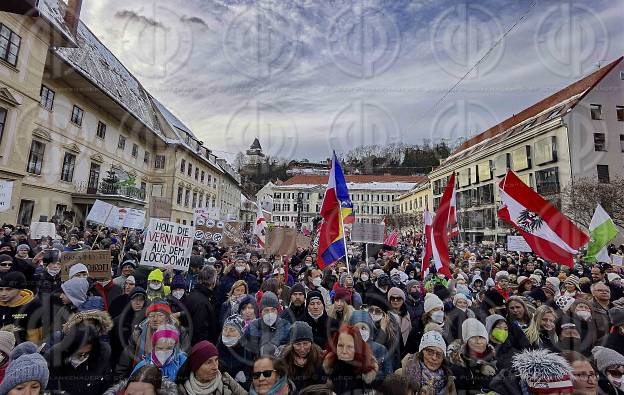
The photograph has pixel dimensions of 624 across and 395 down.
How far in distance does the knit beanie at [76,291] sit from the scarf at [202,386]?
2474 mm


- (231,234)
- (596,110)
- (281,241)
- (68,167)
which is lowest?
(281,241)

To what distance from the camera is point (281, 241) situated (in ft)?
30.8

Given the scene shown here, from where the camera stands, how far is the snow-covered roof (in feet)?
69.0

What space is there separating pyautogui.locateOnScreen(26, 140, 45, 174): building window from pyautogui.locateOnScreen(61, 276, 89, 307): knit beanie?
1806cm

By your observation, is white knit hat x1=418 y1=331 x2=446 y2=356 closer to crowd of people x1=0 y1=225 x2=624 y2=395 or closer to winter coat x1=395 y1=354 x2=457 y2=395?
crowd of people x1=0 y1=225 x2=624 y2=395

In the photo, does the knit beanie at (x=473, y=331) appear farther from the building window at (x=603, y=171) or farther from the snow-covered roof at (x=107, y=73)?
the building window at (x=603, y=171)

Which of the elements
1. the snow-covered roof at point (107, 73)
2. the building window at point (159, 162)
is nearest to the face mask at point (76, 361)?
the snow-covered roof at point (107, 73)

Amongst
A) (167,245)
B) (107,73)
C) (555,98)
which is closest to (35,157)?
(107,73)

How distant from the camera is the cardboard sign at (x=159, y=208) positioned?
11.3 m

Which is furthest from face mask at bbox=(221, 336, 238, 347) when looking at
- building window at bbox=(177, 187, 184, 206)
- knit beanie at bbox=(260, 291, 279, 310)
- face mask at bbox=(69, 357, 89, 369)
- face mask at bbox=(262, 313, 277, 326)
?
building window at bbox=(177, 187, 184, 206)

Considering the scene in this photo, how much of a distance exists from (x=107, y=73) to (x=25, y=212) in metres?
13.6

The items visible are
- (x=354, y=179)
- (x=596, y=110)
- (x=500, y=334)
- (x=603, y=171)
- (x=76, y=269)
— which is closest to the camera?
(x=500, y=334)

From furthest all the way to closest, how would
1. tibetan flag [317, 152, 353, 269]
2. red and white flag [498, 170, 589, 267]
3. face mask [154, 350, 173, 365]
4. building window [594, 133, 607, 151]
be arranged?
1. building window [594, 133, 607, 151]
2. tibetan flag [317, 152, 353, 269]
3. red and white flag [498, 170, 589, 267]
4. face mask [154, 350, 173, 365]

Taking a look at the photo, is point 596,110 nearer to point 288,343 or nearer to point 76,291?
point 288,343
